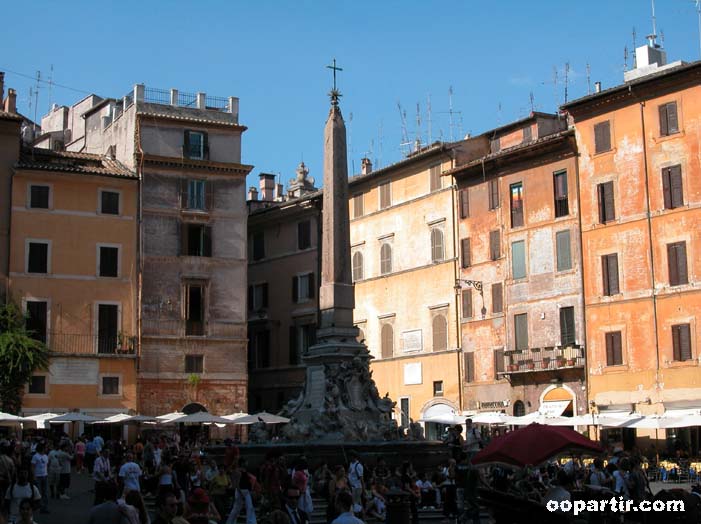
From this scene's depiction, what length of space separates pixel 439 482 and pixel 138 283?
23.6m

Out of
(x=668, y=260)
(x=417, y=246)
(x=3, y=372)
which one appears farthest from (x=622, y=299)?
(x=3, y=372)

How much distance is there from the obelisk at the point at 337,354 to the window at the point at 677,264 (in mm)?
15575

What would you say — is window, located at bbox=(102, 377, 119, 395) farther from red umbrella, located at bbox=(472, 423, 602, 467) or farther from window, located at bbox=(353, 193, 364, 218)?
red umbrella, located at bbox=(472, 423, 602, 467)

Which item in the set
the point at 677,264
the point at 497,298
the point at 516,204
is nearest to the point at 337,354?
the point at 677,264

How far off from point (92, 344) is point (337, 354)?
2005 cm

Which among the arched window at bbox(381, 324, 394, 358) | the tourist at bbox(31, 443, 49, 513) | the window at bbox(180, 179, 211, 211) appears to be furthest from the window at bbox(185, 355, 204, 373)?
the tourist at bbox(31, 443, 49, 513)

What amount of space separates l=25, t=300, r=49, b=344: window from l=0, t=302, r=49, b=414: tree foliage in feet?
2.00

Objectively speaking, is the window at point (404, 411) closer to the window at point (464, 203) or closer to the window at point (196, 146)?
the window at point (464, 203)

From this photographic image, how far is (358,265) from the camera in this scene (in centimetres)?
5175

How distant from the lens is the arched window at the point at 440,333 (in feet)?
152

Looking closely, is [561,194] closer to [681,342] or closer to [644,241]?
[644,241]

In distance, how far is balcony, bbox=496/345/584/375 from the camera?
40031mm

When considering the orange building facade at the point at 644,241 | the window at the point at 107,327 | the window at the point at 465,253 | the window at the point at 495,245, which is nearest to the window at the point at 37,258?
the window at the point at 107,327

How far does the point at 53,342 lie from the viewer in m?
41.8
